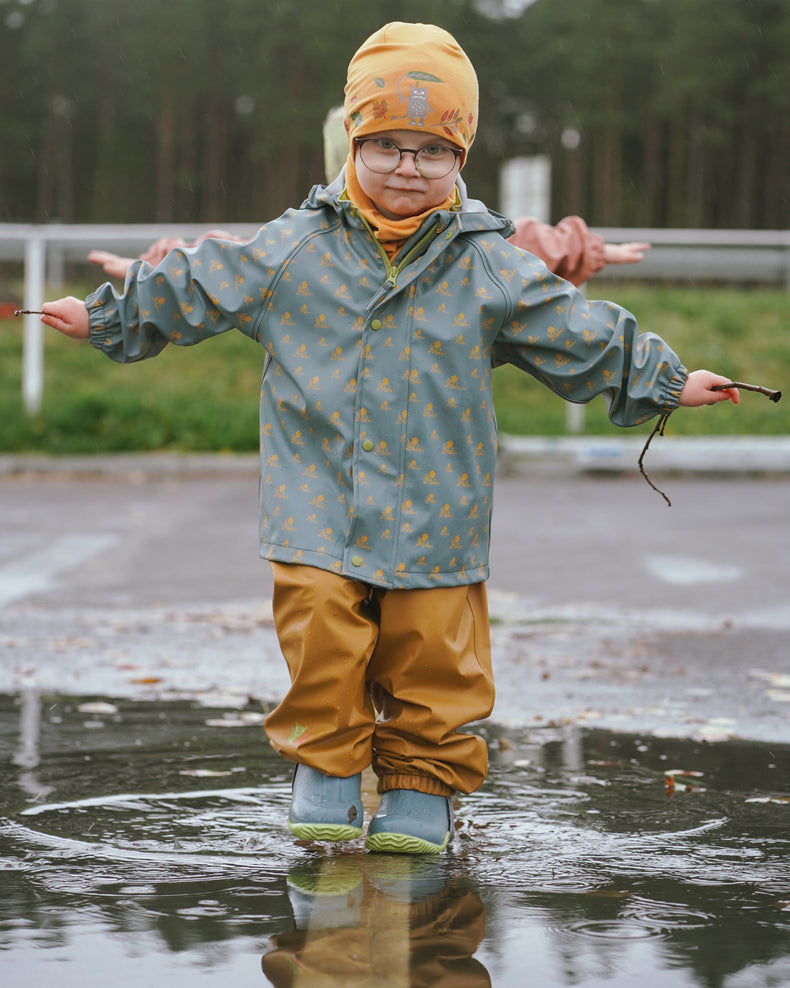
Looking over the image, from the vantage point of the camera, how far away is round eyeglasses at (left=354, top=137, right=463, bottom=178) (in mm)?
3363

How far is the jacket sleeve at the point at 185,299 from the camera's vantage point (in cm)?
330

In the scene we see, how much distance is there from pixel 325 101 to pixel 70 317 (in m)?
35.7

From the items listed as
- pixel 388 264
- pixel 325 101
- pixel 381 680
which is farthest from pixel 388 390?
pixel 325 101

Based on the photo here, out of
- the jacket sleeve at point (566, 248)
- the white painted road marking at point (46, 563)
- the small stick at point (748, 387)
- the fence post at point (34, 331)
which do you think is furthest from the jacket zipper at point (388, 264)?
the fence post at point (34, 331)

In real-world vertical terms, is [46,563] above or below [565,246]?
below

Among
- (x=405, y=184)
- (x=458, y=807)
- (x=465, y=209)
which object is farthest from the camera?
(x=458, y=807)

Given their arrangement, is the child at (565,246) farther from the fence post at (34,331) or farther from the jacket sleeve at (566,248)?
the fence post at (34,331)

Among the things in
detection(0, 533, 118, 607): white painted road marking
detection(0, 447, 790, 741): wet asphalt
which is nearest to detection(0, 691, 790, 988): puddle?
detection(0, 447, 790, 741): wet asphalt

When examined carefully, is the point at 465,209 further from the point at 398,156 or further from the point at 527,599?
the point at 527,599

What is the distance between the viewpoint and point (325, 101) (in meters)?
37.9

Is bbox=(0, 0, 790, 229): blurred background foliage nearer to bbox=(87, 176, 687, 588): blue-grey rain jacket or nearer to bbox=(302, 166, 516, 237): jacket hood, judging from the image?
bbox=(302, 166, 516, 237): jacket hood

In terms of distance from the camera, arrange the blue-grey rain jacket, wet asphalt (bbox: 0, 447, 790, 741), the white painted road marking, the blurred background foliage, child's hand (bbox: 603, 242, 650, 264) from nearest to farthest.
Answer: the blue-grey rain jacket → child's hand (bbox: 603, 242, 650, 264) → wet asphalt (bbox: 0, 447, 790, 741) → the white painted road marking → the blurred background foliage

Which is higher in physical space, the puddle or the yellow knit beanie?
the yellow knit beanie

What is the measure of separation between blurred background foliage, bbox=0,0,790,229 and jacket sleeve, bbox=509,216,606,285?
34.5 m
